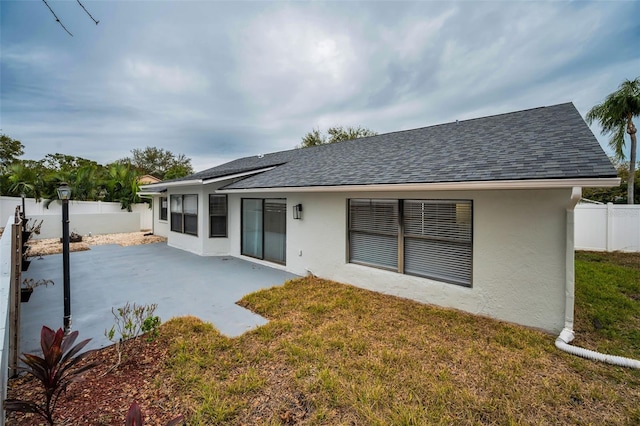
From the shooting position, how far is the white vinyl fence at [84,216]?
1672 cm

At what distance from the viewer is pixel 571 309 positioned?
15.6 feet

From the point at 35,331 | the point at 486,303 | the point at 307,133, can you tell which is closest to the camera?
the point at 35,331

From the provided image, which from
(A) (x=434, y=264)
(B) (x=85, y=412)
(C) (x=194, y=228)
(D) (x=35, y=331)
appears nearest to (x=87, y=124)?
(C) (x=194, y=228)

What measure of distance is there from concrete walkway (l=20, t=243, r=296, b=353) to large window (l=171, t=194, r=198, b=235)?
4.32 feet

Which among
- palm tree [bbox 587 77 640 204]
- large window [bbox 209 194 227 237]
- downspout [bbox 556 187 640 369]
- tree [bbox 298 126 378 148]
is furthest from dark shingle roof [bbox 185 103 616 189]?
tree [bbox 298 126 378 148]

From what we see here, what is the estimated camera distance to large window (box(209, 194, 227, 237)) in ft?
38.7

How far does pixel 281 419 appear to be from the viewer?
3.03 m

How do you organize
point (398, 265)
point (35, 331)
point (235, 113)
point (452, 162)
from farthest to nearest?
point (235, 113)
point (398, 265)
point (452, 162)
point (35, 331)

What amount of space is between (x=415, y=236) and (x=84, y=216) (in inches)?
791

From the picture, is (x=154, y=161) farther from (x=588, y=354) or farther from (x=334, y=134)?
(x=588, y=354)

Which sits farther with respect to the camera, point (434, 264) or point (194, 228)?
point (194, 228)

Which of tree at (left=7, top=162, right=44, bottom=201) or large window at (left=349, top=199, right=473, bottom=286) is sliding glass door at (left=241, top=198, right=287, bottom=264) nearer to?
large window at (left=349, top=199, right=473, bottom=286)

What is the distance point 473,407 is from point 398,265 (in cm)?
389

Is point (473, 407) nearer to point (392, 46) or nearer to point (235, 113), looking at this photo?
point (392, 46)
